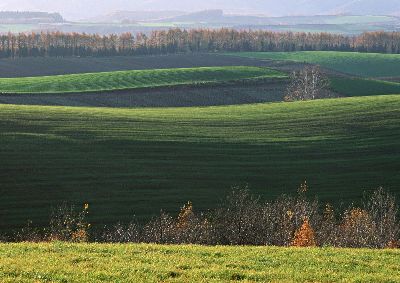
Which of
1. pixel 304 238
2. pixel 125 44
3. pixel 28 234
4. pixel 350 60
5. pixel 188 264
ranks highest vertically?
pixel 125 44

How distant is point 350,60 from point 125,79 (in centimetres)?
7193

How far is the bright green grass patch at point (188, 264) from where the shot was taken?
19.4 metres

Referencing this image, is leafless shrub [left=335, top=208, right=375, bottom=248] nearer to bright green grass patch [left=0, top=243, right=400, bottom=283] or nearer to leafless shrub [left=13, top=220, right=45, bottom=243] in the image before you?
bright green grass patch [left=0, top=243, right=400, bottom=283]

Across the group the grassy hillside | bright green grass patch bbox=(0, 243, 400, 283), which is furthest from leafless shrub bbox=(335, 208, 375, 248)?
the grassy hillside

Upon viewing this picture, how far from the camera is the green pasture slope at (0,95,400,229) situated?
49.1 m

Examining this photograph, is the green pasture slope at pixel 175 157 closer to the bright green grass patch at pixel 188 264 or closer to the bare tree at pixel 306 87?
the bright green grass patch at pixel 188 264

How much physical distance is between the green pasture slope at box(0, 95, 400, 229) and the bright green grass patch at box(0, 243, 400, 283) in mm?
21455

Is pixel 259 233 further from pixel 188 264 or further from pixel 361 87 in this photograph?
pixel 361 87

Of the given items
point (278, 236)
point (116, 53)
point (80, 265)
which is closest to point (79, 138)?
point (278, 236)

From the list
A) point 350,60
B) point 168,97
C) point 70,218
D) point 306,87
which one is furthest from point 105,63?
point 70,218

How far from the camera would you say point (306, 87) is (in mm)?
111812

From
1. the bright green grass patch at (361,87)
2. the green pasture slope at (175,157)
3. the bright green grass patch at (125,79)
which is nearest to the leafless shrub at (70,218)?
the green pasture slope at (175,157)

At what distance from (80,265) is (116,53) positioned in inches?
6168

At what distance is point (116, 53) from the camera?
572ft
